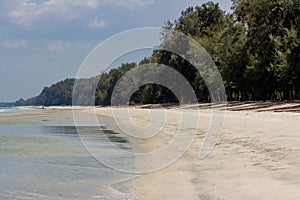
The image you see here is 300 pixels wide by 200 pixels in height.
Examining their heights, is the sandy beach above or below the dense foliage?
below

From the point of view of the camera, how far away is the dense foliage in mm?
44906

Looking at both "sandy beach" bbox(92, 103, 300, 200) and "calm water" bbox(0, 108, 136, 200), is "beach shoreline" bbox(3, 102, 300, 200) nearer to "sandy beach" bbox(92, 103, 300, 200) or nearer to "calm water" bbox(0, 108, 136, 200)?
"sandy beach" bbox(92, 103, 300, 200)

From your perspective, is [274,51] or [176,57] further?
[176,57]

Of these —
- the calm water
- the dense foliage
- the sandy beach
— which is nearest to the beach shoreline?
the sandy beach

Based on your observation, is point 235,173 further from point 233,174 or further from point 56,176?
point 56,176

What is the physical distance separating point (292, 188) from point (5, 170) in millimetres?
9020

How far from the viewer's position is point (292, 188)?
7836 mm

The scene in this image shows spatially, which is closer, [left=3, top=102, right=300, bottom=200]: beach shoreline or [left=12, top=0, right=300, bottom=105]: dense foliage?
[left=3, top=102, right=300, bottom=200]: beach shoreline

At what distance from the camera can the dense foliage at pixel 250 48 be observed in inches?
1768

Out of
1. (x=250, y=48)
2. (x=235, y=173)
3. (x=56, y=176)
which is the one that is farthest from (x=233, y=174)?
(x=250, y=48)

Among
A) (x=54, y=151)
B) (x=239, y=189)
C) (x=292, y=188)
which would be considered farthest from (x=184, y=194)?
(x=54, y=151)

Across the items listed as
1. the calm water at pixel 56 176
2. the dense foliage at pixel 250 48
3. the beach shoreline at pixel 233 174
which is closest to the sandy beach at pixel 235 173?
the beach shoreline at pixel 233 174

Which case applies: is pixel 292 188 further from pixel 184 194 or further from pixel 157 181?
pixel 157 181

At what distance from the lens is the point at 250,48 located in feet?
176
